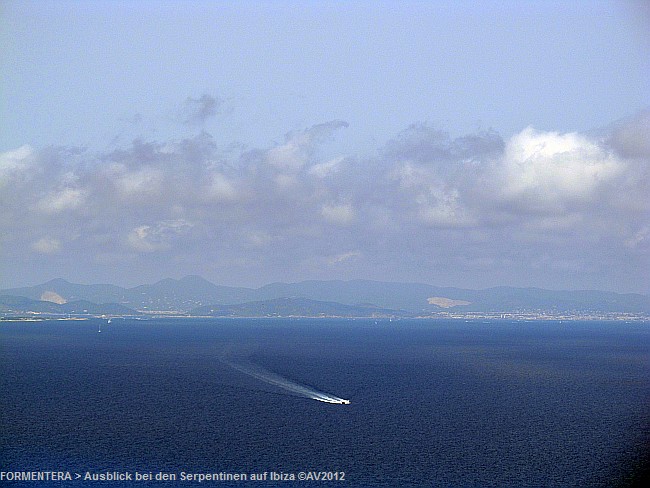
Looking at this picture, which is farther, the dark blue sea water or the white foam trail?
the white foam trail

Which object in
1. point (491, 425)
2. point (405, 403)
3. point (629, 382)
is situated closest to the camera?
point (491, 425)

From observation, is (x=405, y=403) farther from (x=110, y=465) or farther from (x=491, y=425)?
(x=110, y=465)

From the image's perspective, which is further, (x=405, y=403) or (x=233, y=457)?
(x=405, y=403)

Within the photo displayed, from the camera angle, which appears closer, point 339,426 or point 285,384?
point 339,426

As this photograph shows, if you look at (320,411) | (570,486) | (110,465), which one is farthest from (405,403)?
(110,465)

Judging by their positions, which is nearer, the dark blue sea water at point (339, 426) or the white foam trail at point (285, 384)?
the dark blue sea water at point (339, 426)

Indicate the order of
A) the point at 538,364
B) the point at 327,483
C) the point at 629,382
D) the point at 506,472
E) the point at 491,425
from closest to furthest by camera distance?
the point at 327,483
the point at 506,472
the point at 491,425
the point at 629,382
the point at 538,364

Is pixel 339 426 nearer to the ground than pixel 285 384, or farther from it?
nearer to the ground

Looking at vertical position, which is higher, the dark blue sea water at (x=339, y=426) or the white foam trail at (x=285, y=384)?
the white foam trail at (x=285, y=384)
